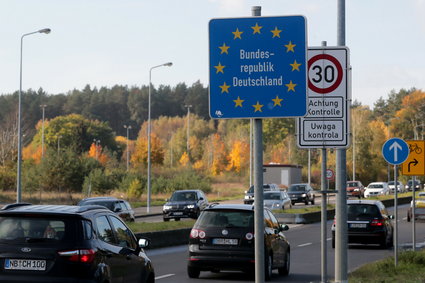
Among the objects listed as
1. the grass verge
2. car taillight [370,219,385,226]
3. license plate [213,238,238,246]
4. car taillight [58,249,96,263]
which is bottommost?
the grass verge

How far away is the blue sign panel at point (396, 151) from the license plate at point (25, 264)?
37.5ft

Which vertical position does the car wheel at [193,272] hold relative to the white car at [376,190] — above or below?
below

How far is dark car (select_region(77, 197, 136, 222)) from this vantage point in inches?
1368

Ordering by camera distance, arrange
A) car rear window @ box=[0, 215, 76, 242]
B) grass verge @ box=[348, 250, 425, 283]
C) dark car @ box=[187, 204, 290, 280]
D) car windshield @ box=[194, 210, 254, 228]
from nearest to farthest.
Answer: car rear window @ box=[0, 215, 76, 242]
grass verge @ box=[348, 250, 425, 283]
dark car @ box=[187, 204, 290, 280]
car windshield @ box=[194, 210, 254, 228]

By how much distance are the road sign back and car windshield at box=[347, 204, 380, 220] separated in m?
6.89

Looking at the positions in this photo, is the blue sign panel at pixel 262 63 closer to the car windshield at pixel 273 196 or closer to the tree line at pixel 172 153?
the car windshield at pixel 273 196

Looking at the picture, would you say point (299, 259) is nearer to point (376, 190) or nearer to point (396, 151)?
point (396, 151)

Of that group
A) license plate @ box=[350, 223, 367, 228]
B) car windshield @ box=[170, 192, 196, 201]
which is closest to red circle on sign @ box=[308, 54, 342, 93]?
license plate @ box=[350, 223, 367, 228]

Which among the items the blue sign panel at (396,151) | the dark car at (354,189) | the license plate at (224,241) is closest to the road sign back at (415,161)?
the blue sign panel at (396,151)

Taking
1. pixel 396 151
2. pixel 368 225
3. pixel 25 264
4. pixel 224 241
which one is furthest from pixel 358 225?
pixel 25 264

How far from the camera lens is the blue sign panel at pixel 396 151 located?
20453 millimetres

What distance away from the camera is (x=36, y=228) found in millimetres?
10789

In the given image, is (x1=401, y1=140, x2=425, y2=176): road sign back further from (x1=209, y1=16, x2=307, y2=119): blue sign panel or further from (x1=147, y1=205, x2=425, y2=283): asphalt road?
(x1=209, y1=16, x2=307, y2=119): blue sign panel

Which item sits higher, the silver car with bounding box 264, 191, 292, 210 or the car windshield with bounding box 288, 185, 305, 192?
the car windshield with bounding box 288, 185, 305, 192
